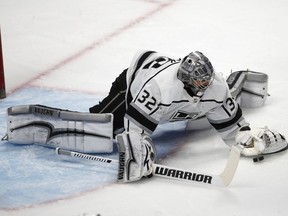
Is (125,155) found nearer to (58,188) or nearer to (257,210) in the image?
(58,188)

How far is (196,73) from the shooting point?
4.04m

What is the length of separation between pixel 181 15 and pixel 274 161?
2.49 meters

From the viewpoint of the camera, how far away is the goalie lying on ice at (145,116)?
160 inches

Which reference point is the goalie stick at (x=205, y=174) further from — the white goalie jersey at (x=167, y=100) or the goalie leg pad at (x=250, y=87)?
the goalie leg pad at (x=250, y=87)

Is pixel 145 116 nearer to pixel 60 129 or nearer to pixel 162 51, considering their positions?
pixel 60 129

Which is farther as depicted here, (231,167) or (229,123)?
(229,123)

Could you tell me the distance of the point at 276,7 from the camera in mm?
6738

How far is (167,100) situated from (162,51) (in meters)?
1.83

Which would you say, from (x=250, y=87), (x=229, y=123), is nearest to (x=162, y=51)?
(x=250, y=87)

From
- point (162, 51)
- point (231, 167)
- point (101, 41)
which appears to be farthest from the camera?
point (101, 41)

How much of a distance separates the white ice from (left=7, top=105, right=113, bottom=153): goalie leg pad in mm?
351

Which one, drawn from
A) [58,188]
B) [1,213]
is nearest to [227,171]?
[58,188]

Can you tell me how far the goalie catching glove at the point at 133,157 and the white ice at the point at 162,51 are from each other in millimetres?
58

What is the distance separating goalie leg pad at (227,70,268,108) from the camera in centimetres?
482
